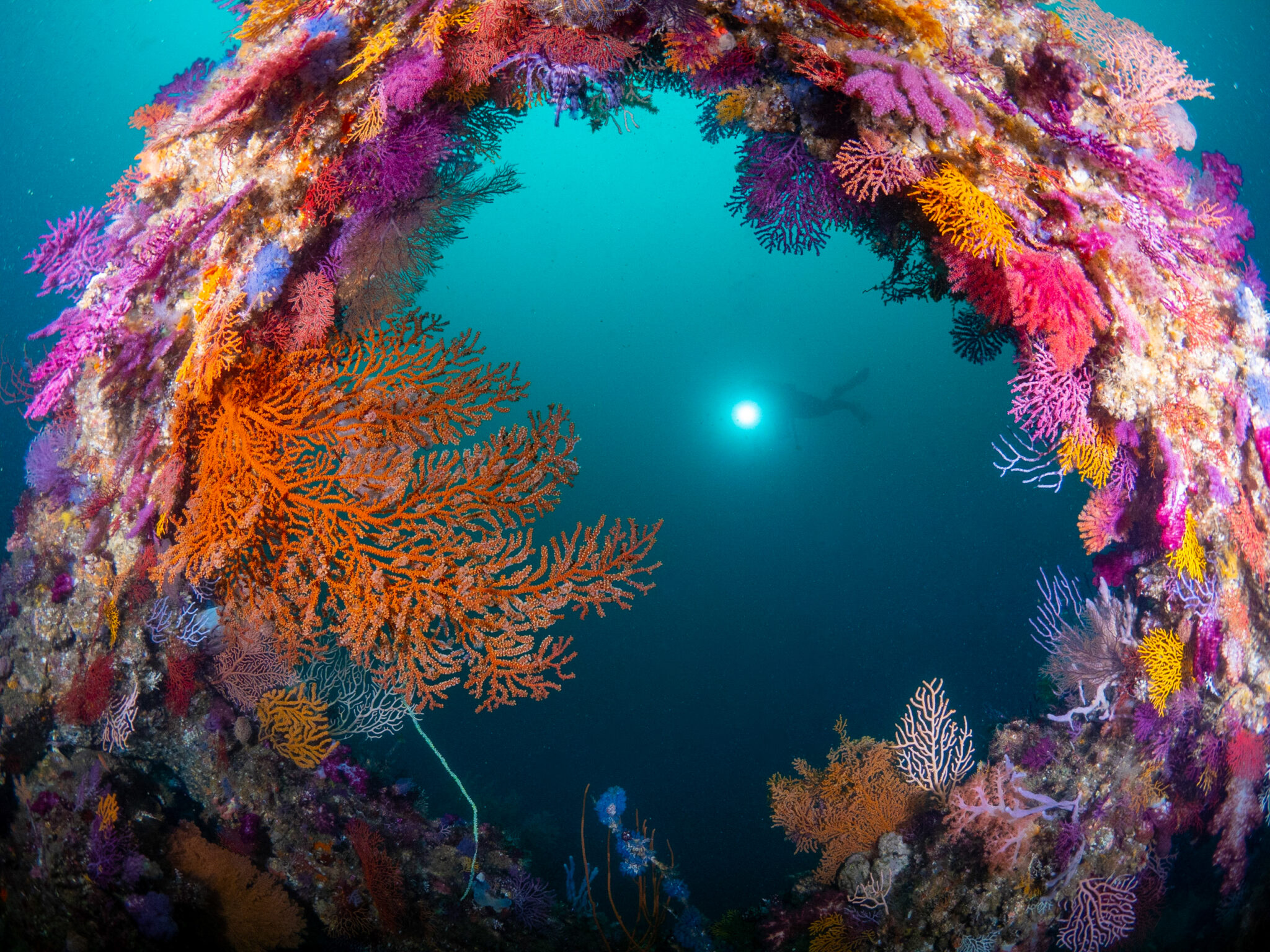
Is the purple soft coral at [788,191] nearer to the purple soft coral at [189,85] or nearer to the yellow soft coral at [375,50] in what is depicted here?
the yellow soft coral at [375,50]

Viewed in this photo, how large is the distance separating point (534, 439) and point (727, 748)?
1507 centimetres

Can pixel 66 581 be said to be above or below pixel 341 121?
below

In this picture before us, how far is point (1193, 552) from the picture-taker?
2.84 meters

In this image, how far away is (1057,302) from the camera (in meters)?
2.51

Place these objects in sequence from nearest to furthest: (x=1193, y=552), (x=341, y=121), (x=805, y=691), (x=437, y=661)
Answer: (x=437, y=661) → (x=1193, y=552) → (x=341, y=121) → (x=805, y=691)

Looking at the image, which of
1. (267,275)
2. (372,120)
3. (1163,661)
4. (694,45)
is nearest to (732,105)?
(694,45)

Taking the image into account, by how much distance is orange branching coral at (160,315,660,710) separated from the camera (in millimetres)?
2484

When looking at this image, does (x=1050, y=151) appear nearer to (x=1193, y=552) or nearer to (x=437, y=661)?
(x=1193, y=552)

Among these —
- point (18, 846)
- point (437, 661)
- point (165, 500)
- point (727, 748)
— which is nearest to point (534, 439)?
point (437, 661)

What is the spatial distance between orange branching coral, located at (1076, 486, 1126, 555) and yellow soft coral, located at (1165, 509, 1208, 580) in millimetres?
324

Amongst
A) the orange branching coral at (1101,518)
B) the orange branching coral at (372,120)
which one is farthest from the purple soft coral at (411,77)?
the orange branching coral at (1101,518)

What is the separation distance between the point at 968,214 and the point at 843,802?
4.16m

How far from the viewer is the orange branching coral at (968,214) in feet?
8.21

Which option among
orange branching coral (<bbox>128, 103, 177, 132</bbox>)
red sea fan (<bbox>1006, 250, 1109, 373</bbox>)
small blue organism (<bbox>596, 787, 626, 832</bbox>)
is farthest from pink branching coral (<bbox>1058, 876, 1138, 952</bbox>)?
orange branching coral (<bbox>128, 103, 177, 132</bbox>)
